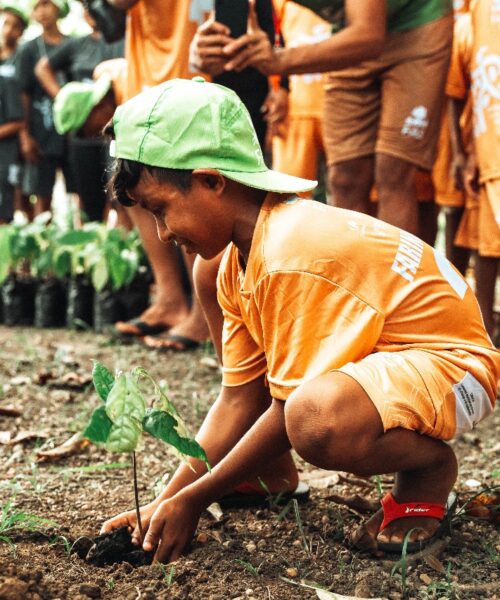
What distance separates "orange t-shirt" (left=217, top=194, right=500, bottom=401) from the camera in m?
1.65

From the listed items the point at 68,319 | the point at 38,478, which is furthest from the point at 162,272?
the point at 38,478

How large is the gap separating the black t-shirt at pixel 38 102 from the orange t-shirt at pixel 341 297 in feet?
14.2

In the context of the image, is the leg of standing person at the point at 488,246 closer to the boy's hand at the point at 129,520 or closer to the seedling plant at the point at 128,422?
the boy's hand at the point at 129,520

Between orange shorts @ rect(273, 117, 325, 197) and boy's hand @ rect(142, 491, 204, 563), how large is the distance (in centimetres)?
227

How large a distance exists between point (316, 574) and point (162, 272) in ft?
8.10

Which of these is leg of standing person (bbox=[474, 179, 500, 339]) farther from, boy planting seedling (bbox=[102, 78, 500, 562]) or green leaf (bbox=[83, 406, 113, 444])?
green leaf (bbox=[83, 406, 113, 444])

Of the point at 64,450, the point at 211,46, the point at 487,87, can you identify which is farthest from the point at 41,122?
the point at 64,450

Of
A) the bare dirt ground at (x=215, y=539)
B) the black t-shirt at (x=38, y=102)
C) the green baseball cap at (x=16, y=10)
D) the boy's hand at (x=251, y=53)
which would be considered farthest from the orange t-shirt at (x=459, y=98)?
the green baseball cap at (x=16, y=10)

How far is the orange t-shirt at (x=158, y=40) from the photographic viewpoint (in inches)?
145

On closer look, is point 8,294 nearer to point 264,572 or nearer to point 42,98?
point 42,98

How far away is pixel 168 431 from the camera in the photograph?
5.21 feet

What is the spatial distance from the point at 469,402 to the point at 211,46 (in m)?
1.46

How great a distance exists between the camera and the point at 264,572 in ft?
5.80

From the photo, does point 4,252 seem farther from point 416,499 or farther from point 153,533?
point 416,499
